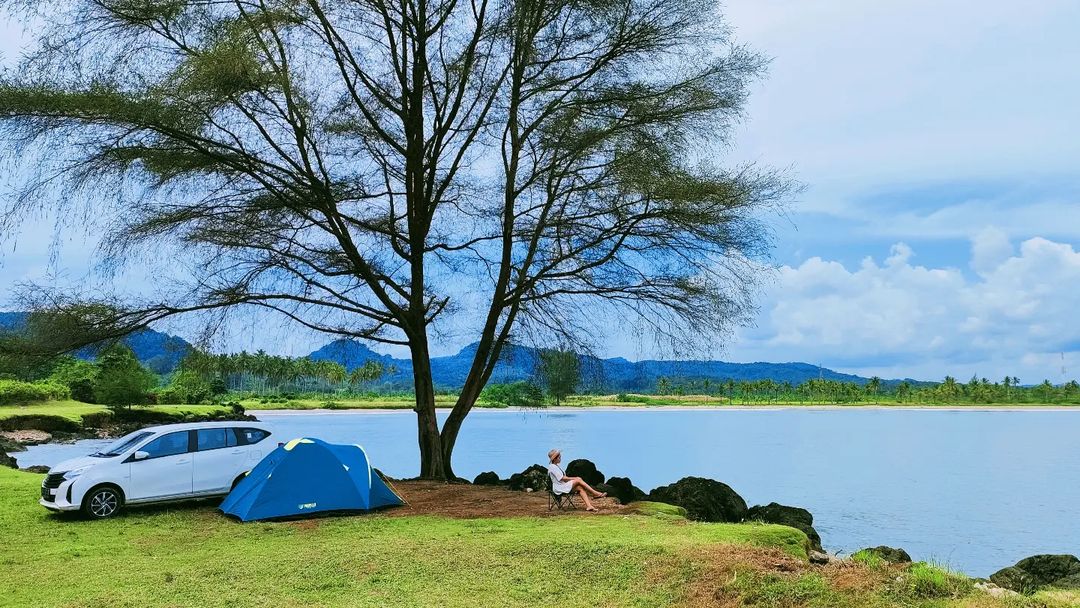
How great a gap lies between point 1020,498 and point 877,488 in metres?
5.85

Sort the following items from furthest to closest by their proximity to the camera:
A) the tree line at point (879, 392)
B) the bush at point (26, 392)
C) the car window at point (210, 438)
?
the tree line at point (879, 392) → the bush at point (26, 392) → the car window at point (210, 438)

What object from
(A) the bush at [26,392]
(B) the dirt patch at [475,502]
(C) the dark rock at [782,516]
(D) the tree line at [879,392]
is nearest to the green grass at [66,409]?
(A) the bush at [26,392]

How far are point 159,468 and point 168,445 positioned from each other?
0.43m

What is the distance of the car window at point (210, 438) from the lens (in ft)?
50.6

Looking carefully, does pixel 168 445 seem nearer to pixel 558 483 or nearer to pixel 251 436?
pixel 251 436

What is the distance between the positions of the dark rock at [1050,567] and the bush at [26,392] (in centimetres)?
6087

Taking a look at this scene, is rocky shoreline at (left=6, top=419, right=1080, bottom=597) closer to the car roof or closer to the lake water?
the car roof

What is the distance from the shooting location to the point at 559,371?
20969 millimetres

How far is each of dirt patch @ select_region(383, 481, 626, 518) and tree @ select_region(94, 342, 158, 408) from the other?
45.8 m

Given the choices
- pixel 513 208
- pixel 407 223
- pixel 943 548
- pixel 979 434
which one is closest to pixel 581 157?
pixel 513 208

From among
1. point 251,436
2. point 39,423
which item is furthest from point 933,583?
point 39,423

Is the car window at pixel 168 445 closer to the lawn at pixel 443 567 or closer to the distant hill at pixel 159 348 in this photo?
the lawn at pixel 443 567

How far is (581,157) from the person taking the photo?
19375 millimetres

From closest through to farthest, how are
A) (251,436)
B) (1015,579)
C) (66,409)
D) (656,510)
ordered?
(1015,579) → (656,510) → (251,436) → (66,409)
